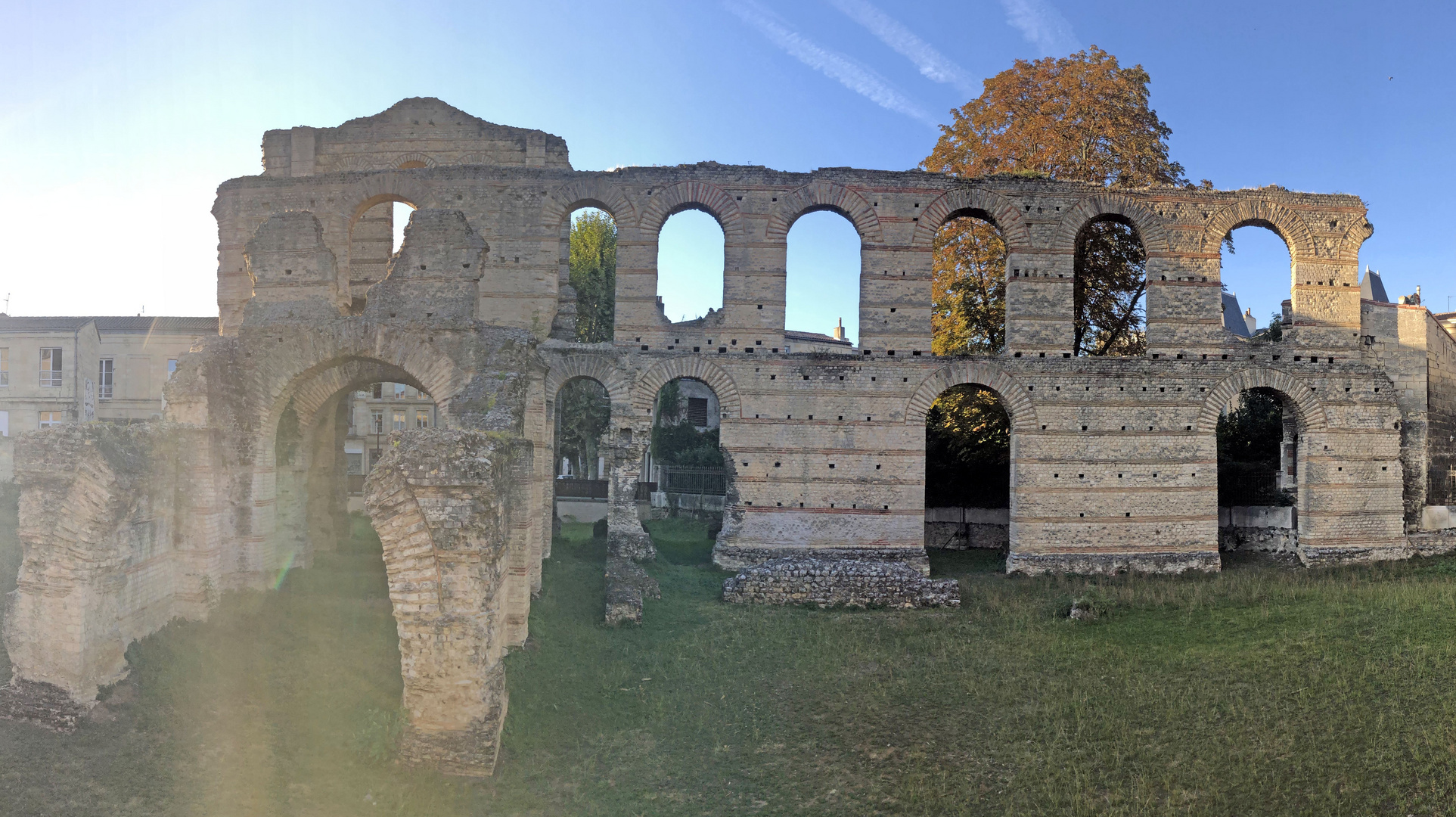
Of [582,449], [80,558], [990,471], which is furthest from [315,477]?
[582,449]

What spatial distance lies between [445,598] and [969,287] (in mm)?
15501

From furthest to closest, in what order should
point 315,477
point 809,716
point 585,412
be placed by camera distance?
point 585,412 < point 315,477 < point 809,716

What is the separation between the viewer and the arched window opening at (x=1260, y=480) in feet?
54.1

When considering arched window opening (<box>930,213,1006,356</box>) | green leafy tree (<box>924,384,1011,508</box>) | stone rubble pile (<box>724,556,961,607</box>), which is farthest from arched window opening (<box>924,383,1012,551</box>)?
stone rubble pile (<box>724,556,961,607</box>)

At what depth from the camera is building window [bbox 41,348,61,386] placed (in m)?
26.6

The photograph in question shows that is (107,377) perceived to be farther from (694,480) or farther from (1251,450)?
(1251,450)

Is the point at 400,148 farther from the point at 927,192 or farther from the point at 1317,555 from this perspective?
the point at 1317,555

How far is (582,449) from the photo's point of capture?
2991 centimetres

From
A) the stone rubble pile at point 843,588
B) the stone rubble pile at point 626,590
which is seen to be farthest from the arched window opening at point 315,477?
the stone rubble pile at point 843,588

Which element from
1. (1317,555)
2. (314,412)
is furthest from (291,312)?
(1317,555)

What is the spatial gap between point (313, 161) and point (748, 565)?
13.5 m

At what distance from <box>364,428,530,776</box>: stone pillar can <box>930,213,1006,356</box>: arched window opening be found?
46.4ft

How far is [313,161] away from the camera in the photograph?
18812mm

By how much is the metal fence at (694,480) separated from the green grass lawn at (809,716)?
12418 millimetres
